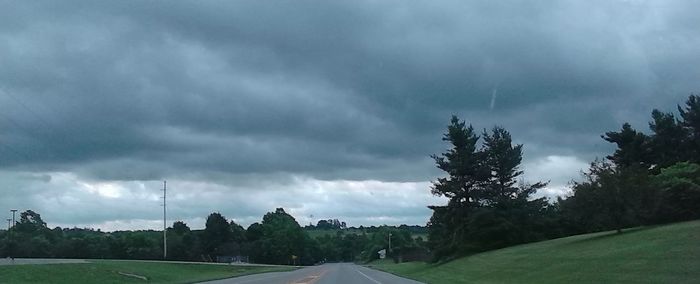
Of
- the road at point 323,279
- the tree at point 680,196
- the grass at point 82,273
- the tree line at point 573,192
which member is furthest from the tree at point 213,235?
the tree at point 680,196

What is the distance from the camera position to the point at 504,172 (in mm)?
102375

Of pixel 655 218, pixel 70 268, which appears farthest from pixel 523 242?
pixel 70 268

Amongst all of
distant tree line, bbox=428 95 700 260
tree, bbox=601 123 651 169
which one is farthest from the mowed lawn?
tree, bbox=601 123 651 169

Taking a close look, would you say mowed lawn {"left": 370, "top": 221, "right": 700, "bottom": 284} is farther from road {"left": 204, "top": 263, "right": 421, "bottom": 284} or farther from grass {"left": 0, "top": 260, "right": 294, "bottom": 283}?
grass {"left": 0, "top": 260, "right": 294, "bottom": 283}

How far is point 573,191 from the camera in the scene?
6825 cm

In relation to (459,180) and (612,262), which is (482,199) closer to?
(459,180)

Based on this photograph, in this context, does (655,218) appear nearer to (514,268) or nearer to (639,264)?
(514,268)

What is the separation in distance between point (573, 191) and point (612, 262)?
81.5ft

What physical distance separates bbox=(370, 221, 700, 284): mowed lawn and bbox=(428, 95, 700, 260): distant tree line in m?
4.63

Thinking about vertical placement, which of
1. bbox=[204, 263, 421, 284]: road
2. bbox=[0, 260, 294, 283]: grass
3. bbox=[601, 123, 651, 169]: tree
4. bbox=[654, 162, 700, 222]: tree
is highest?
bbox=[601, 123, 651, 169]: tree

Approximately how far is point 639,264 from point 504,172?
6300 cm

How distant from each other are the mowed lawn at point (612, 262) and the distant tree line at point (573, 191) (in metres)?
4.63

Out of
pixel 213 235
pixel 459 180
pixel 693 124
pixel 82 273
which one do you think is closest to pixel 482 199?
pixel 459 180

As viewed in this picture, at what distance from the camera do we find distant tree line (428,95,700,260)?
64500 millimetres
